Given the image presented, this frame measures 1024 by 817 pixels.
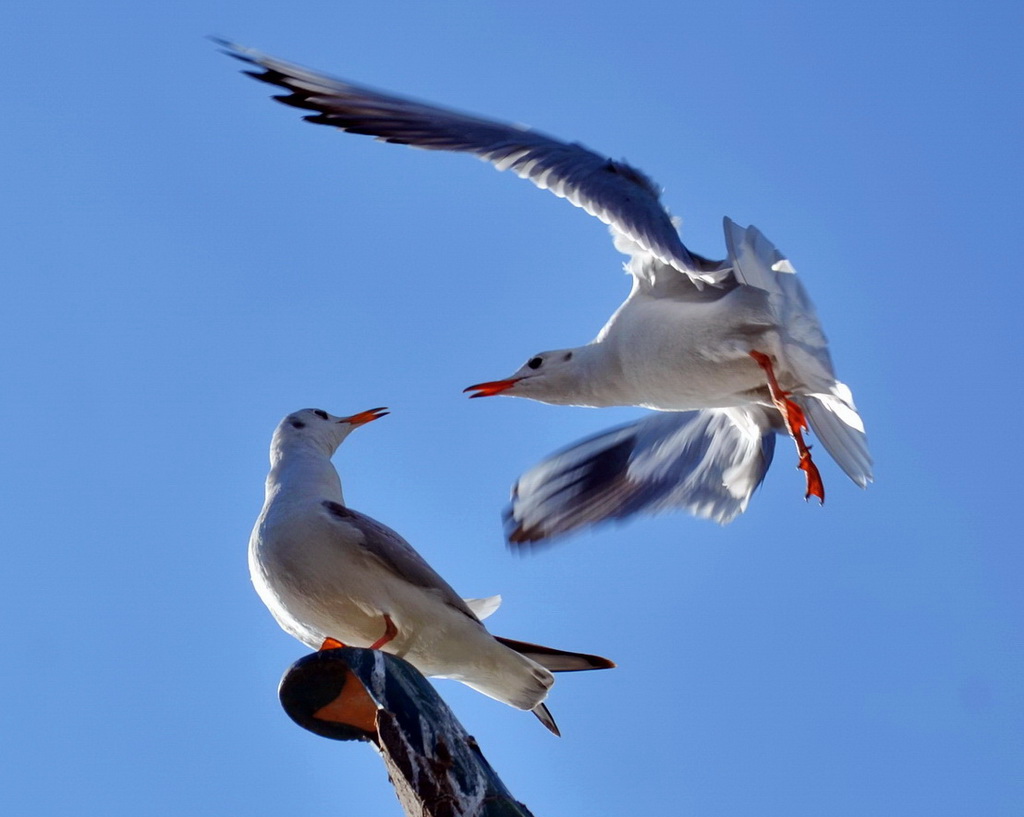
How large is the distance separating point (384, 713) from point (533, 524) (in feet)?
11.7

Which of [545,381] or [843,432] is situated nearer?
[843,432]

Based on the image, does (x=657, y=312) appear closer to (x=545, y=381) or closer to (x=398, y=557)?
(x=545, y=381)

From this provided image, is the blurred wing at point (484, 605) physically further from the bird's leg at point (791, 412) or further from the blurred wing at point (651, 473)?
the blurred wing at point (651, 473)

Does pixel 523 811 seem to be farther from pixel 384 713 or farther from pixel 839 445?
pixel 839 445

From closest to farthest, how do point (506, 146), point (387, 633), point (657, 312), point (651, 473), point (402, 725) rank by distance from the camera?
point (402, 725), point (387, 633), point (506, 146), point (657, 312), point (651, 473)

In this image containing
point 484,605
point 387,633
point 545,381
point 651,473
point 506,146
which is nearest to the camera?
point 387,633

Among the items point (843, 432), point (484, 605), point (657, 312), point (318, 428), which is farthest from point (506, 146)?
point (484, 605)

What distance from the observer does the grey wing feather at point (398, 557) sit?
3729 mm

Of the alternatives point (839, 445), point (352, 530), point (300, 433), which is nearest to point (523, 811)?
point (352, 530)

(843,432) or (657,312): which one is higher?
(657,312)

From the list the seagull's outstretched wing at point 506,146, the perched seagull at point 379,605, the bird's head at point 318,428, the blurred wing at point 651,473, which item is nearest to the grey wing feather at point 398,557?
the perched seagull at point 379,605

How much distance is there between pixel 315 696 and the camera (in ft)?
9.23

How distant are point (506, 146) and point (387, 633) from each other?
2135 millimetres

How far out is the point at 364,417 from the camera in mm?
4789
